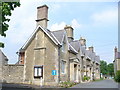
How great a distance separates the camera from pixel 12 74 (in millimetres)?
22609

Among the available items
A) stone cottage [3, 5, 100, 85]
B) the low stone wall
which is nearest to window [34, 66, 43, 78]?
stone cottage [3, 5, 100, 85]

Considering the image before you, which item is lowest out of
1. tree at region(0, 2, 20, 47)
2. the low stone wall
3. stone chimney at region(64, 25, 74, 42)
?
the low stone wall

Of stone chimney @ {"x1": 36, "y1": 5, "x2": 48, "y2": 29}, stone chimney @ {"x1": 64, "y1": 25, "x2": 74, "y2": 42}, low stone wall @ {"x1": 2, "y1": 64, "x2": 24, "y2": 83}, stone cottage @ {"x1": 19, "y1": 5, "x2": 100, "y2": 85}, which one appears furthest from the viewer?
stone chimney @ {"x1": 64, "y1": 25, "x2": 74, "y2": 42}

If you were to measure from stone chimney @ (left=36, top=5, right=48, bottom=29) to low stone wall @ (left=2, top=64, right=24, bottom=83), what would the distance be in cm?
700

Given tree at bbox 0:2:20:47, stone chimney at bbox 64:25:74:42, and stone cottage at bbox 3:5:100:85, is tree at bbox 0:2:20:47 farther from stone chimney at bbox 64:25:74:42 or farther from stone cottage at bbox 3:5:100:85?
stone chimney at bbox 64:25:74:42

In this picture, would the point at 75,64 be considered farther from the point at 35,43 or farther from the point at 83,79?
the point at 35,43

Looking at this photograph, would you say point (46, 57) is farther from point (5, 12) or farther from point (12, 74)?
point (5, 12)

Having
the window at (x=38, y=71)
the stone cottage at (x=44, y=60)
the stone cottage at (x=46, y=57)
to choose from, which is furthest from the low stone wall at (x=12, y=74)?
the window at (x=38, y=71)

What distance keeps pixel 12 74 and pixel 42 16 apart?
921cm

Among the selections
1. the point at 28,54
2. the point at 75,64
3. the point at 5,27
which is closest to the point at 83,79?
the point at 75,64

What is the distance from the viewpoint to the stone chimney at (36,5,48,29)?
899 inches

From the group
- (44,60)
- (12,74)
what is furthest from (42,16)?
(12,74)

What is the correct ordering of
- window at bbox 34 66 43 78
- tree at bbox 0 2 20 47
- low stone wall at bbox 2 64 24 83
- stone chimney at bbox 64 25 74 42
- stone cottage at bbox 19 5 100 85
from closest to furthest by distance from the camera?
tree at bbox 0 2 20 47, stone cottage at bbox 19 5 100 85, window at bbox 34 66 43 78, low stone wall at bbox 2 64 24 83, stone chimney at bbox 64 25 74 42

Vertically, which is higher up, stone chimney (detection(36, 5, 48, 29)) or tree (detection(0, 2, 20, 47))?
stone chimney (detection(36, 5, 48, 29))
